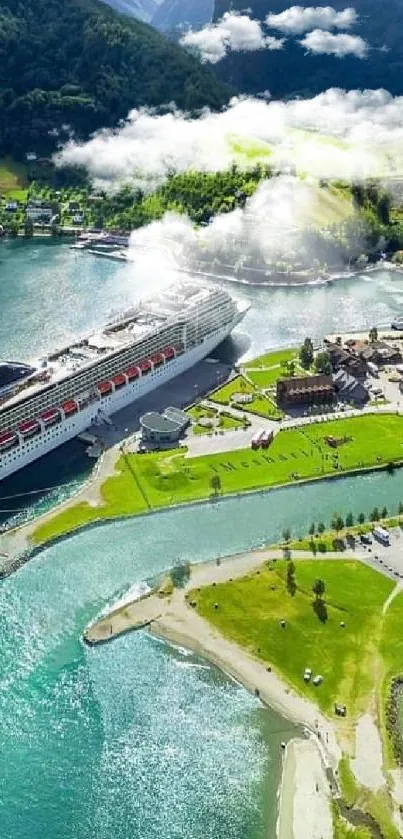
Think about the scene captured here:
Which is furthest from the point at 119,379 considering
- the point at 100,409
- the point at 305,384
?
the point at 305,384

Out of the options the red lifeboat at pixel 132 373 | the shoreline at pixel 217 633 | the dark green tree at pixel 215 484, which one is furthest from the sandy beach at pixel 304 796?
the red lifeboat at pixel 132 373

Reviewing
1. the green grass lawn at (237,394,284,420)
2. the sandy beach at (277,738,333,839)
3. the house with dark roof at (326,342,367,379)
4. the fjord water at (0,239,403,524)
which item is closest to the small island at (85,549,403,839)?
the sandy beach at (277,738,333,839)

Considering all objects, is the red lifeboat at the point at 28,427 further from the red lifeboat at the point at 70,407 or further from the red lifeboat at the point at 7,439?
the red lifeboat at the point at 70,407

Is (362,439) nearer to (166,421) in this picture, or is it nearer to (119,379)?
(166,421)

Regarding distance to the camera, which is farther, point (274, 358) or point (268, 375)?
point (274, 358)

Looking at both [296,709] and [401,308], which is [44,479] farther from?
[401,308]

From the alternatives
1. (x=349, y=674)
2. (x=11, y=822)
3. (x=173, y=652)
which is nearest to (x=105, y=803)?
(x=11, y=822)
